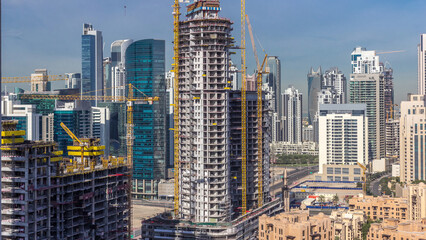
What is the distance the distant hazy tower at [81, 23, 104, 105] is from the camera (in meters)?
63.1

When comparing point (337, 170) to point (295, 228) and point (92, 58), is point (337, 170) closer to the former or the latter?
point (295, 228)

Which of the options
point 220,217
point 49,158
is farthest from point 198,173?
point 49,158

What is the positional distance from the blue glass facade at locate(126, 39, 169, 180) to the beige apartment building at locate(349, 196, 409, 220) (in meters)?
Answer: 14.6

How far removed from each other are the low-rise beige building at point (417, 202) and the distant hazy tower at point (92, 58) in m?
42.6

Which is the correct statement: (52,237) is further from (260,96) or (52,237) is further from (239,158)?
(260,96)

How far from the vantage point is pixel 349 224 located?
23.5m

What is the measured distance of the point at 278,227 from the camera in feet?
58.6

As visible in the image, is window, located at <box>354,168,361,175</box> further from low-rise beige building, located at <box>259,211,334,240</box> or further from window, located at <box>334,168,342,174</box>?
low-rise beige building, located at <box>259,211,334,240</box>

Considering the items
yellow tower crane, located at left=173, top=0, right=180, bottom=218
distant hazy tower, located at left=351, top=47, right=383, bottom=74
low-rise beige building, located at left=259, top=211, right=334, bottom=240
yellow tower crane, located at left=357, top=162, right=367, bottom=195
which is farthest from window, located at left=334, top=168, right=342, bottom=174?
distant hazy tower, located at left=351, top=47, right=383, bottom=74

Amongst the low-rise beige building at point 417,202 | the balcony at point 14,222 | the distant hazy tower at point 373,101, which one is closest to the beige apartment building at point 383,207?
the low-rise beige building at point 417,202

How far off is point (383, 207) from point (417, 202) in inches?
97.8

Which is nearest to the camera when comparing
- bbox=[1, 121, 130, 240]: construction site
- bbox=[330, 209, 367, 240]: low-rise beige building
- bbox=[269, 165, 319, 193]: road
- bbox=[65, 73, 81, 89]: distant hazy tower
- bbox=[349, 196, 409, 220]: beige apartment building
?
bbox=[1, 121, 130, 240]: construction site

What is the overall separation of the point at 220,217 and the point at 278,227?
14.7 feet

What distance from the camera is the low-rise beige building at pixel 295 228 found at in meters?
17.4
